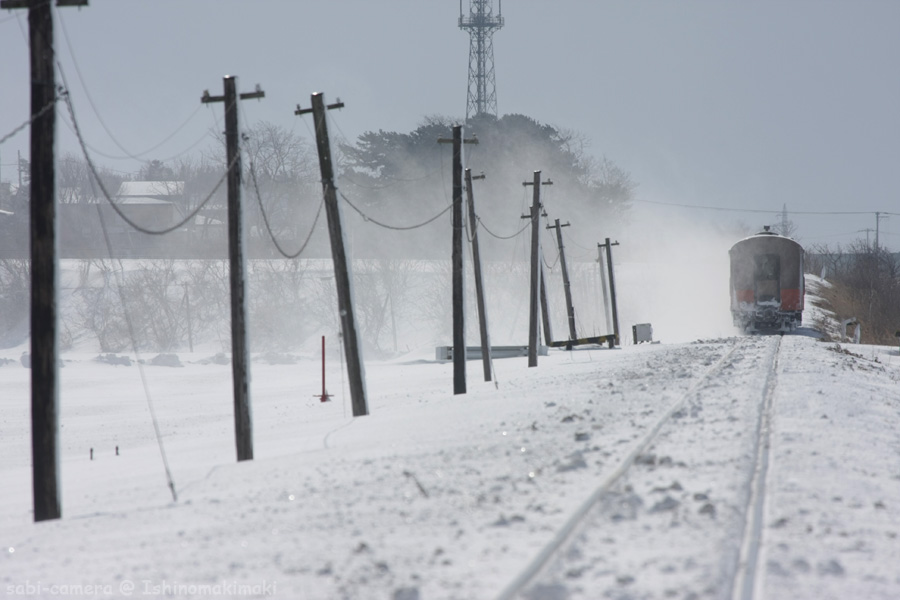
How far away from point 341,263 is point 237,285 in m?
4.06

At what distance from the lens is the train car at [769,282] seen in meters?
39.8

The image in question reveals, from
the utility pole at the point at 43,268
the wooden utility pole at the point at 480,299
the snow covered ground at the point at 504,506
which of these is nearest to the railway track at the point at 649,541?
the snow covered ground at the point at 504,506

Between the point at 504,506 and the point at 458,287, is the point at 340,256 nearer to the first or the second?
the point at 458,287

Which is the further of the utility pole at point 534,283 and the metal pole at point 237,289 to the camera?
the utility pole at point 534,283

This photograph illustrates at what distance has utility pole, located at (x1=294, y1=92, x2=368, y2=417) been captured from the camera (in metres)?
18.0

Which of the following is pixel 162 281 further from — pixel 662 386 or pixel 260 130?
pixel 662 386

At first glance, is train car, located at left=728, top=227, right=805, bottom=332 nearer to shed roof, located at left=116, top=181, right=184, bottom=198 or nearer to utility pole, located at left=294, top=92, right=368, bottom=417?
utility pole, located at left=294, top=92, right=368, bottom=417

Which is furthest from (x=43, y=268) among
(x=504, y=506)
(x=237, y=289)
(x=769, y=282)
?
(x=769, y=282)

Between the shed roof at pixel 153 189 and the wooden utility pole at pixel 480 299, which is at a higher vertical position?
the shed roof at pixel 153 189

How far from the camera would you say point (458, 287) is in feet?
73.3

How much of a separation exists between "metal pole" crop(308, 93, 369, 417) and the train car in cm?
2625

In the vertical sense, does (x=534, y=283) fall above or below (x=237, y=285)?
above

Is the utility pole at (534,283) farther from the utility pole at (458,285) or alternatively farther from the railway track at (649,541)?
the railway track at (649,541)

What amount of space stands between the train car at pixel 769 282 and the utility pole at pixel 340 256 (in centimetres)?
2625
